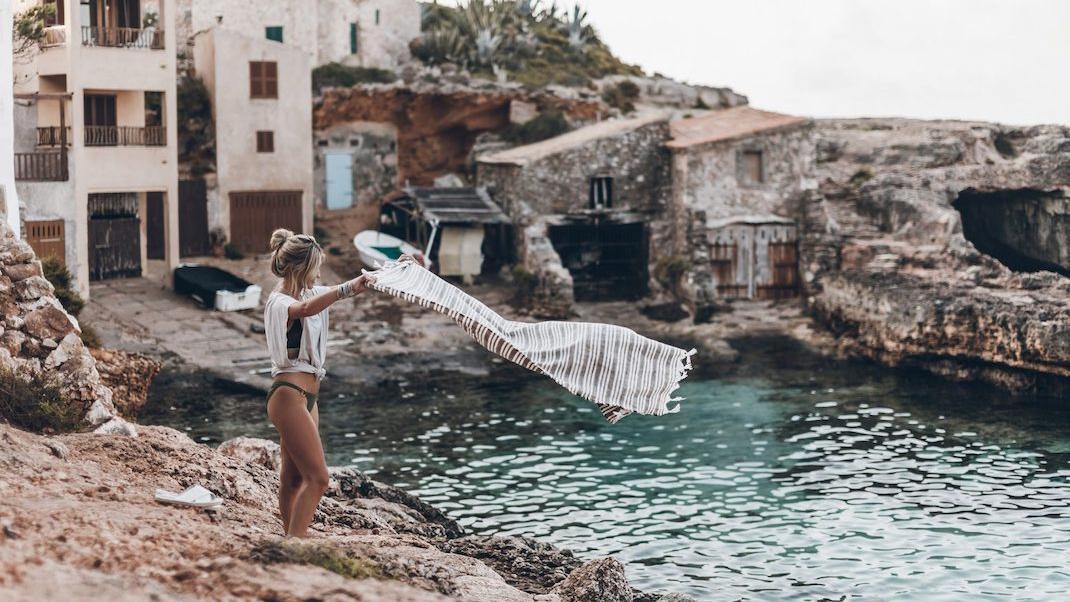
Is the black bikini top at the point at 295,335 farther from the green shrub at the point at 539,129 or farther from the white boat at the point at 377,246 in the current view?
the green shrub at the point at 539,129

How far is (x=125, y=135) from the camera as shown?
41438 mm

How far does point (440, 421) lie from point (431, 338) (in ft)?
24.5

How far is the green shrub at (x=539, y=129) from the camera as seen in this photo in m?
50.7

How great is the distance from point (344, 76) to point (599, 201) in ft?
36.5

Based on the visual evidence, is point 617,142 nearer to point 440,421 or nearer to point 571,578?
point 440,421

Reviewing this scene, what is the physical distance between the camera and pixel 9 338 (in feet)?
54.4

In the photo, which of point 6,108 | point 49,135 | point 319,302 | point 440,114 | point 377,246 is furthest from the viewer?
point 440,114

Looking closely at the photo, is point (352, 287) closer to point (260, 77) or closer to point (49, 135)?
point (49, 135)

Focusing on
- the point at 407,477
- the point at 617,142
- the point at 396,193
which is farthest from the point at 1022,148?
the point at 407,477

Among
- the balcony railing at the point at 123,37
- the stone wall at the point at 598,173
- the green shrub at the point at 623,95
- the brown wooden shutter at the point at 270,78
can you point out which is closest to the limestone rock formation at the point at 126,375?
A: the balcony railing at the point at 123,37

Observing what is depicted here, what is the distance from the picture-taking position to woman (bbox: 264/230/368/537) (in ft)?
39.6

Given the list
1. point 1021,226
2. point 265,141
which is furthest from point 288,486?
point 1021,226

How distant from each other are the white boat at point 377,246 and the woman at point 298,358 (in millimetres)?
31917

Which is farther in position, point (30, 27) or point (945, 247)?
point (945, 247)
